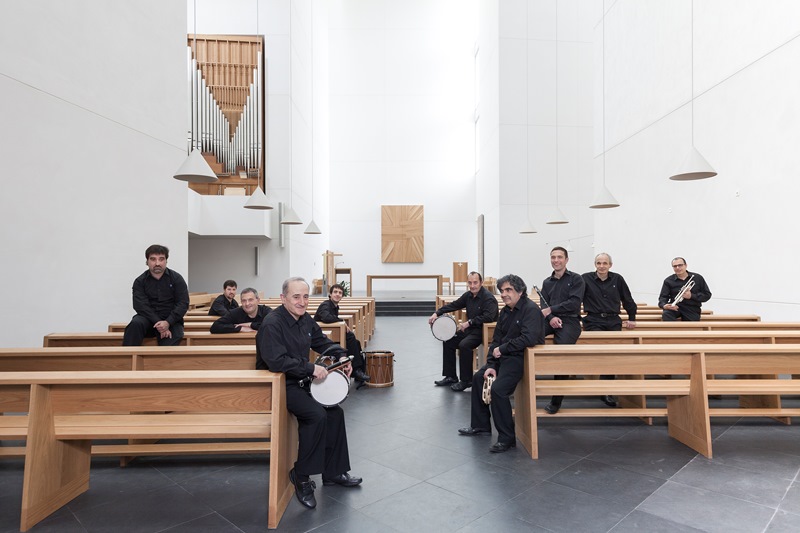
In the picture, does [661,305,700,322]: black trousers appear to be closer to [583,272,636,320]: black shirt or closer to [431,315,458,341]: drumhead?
[583,272,636,320]: black shirt

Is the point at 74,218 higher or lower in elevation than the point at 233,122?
lower

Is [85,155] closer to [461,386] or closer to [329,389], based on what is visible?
[329,389]

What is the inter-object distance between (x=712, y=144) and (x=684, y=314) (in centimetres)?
268

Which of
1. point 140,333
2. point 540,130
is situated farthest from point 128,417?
point 540,130

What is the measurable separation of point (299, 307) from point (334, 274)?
513 inches

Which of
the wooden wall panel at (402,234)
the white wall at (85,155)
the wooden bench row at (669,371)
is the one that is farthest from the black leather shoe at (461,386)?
the wooden wall panel at (402,234)

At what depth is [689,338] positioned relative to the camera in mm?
4102

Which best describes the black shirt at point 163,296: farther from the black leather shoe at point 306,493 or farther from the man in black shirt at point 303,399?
the black leather shoe at point 306,493

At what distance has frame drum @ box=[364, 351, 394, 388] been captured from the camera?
5.13m

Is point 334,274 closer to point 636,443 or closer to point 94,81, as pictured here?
point 94,81

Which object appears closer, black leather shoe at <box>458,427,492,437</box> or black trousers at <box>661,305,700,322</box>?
black leather shoe at <box>458,427,492,437</box>

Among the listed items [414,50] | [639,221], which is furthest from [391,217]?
[639,221]

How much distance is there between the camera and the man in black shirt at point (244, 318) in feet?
14.7

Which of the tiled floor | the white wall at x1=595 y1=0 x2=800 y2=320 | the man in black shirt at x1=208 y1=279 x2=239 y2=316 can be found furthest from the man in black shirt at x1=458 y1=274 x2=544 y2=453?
the white wall at x1=595 y1=0 x2=800 y2=320
